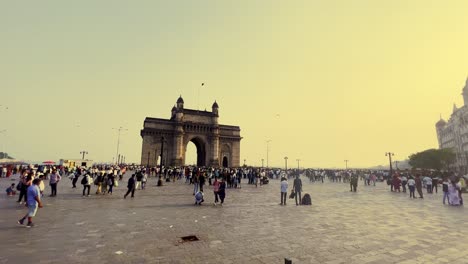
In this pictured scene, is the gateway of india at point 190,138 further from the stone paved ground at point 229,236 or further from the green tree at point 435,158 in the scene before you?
the stone paved ground at point 229,236

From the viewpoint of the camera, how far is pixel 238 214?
10594mm

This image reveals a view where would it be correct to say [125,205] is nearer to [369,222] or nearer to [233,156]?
[369,222]

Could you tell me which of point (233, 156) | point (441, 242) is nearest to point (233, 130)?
point (233, 156)

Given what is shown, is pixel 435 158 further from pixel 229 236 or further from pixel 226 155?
pixel 229 236

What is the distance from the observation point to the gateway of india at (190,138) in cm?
6525

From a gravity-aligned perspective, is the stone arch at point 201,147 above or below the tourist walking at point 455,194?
above

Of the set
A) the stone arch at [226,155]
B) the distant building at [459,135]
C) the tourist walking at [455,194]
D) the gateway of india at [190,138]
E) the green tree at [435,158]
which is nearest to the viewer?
the tourist walking at [455,194]

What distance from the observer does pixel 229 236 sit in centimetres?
715

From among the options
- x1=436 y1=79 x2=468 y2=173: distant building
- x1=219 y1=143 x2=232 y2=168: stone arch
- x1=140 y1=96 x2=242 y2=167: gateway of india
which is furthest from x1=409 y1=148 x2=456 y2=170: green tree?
x1=219 y1=143 x2=232 y2=168: stone arch

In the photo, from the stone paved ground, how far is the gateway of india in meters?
53.1

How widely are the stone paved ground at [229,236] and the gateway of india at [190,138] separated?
174ft

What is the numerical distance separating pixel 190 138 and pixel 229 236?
6334 centimetres

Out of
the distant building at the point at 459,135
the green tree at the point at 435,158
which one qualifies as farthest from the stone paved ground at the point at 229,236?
the distant building at the point at 459,135

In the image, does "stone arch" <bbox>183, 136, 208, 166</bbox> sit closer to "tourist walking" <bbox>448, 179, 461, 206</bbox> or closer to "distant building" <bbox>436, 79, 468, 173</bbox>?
"tourist walking" <bbox>448, 179, 461, 206</bbox>
